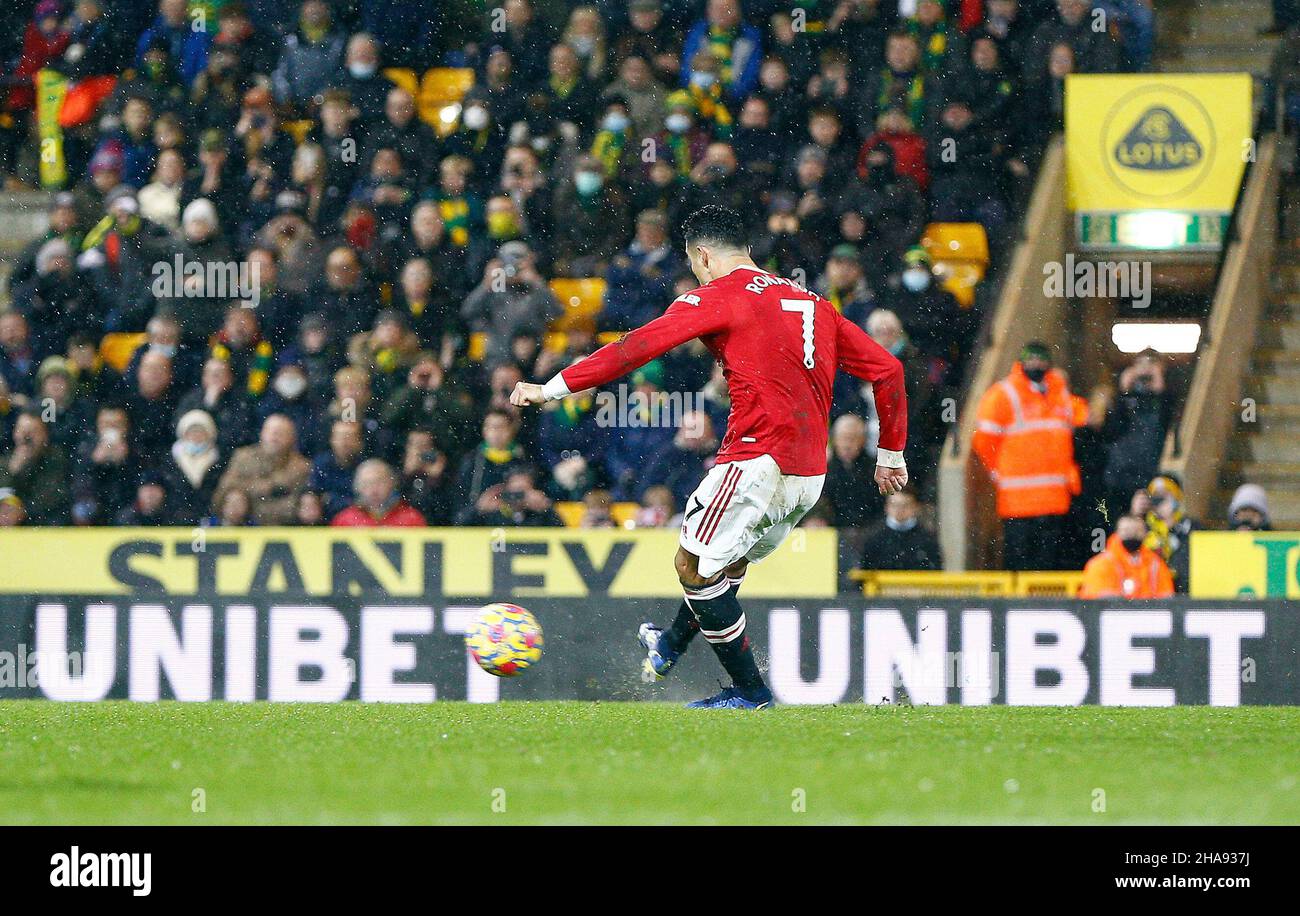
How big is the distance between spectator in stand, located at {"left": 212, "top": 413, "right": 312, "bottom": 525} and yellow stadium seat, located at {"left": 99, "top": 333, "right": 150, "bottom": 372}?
1.63m

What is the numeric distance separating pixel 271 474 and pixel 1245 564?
5.43 meters

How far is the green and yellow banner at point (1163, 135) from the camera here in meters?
13.3

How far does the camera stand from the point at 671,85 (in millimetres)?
14055

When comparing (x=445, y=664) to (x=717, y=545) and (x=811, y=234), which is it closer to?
(x=717, y=545)

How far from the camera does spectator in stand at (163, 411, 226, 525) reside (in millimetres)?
12398

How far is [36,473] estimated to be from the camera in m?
12.8

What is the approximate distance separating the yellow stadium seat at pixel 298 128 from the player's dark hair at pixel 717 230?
696cm

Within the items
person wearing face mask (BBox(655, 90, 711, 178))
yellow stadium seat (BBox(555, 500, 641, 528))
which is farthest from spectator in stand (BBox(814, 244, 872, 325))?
yellow stadium seat (BBox(555, 500, 641, 528))

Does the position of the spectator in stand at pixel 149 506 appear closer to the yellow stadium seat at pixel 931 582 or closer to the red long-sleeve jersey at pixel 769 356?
the yellow stadium seat at pixel 931 582

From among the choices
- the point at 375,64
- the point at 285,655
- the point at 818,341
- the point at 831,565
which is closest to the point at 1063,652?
the point at 831,565

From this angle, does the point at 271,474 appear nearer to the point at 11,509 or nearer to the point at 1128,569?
the point at 11,509

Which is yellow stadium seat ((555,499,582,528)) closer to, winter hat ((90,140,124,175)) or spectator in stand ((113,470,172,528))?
spectator in stand ((113,470,172,528))

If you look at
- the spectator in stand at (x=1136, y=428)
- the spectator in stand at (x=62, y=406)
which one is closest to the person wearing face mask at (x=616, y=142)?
the spectator in stand at (x=1136, y=428)

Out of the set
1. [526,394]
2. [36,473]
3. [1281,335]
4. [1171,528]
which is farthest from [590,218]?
[526,394]
